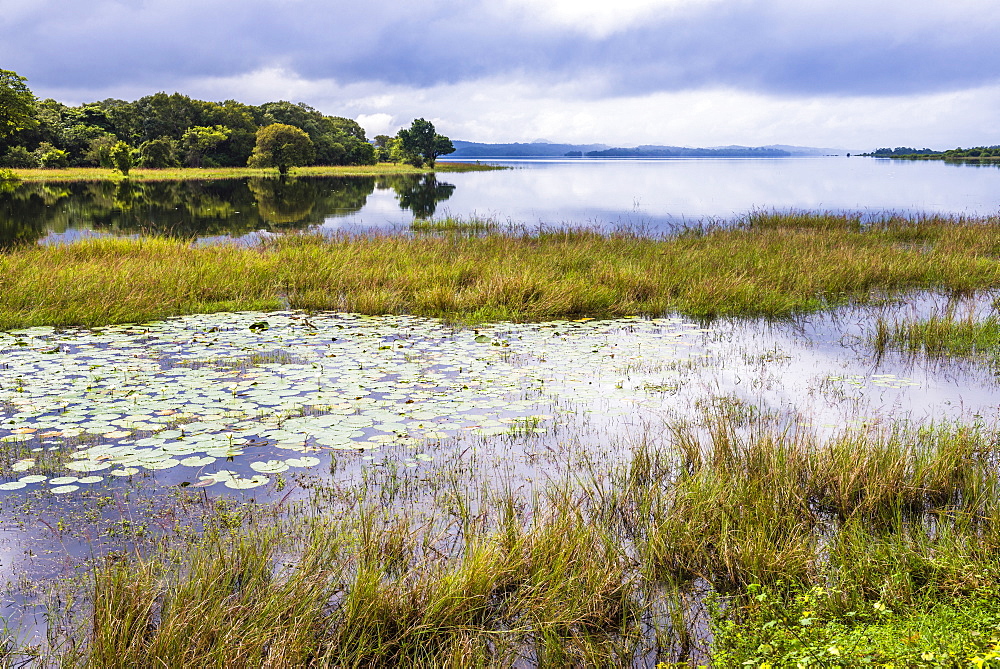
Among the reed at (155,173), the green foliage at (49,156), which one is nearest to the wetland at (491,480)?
the reed at (155,173)

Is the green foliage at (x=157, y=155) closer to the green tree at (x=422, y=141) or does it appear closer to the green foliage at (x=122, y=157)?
the green foliage at (x=122, y=157)

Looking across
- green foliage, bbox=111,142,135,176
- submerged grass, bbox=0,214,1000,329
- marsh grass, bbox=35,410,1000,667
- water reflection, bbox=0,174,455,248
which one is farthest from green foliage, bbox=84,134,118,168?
Result: marsh grass, bbox=35,410,1000,667

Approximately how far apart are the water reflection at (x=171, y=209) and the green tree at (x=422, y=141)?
6367cm

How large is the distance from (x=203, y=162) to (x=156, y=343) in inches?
3057

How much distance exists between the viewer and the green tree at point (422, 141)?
359 feet

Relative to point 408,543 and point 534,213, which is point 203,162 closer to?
point 534,213

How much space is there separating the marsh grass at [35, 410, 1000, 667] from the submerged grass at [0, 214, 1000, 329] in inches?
246

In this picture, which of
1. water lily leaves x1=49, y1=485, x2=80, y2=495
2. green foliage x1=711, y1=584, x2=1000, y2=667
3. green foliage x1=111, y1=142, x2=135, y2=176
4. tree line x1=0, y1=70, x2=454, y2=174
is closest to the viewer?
green foliage x1=711, y1=584, x2=1000, y2=667

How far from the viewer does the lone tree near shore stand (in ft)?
249

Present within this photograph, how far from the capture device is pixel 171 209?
3272cm

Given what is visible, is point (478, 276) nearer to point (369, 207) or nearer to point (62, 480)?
point (62, 480)

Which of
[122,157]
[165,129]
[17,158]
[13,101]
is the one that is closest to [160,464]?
[13,101]

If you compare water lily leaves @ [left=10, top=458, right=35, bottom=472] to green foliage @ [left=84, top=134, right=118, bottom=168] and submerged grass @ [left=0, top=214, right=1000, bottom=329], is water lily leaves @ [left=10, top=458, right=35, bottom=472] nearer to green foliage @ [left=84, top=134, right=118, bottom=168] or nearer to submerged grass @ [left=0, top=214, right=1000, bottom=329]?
submerged grass @ [left=0, top=214, right=1000, bottom=329]

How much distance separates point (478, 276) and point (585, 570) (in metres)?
9.22
